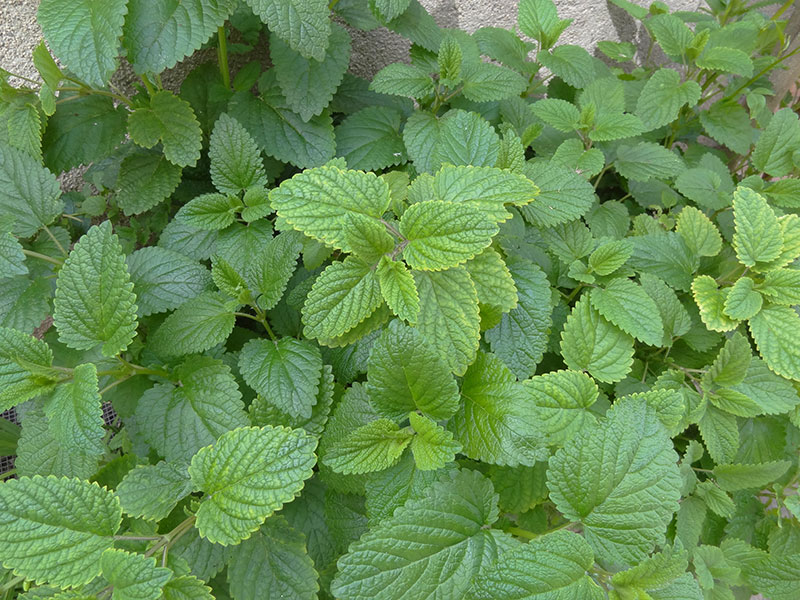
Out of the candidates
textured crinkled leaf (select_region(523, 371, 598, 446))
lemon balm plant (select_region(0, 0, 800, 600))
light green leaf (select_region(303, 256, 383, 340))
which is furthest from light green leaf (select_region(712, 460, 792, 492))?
light green leaf (select_region(303, 256, 383, 340))

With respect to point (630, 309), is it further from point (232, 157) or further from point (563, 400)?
point (232, 157)

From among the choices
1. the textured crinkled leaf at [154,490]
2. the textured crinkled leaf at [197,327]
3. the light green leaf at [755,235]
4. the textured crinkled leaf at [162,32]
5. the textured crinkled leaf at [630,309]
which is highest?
the textured crinkled leaf at [162,32]

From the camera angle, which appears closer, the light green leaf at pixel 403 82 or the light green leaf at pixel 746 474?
the light green leaf at pixel 746 474

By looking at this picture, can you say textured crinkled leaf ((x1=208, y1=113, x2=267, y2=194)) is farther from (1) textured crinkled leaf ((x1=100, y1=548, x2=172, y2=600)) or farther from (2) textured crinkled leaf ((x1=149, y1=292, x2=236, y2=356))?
(1) textured crinkled leaf ((x1=100, y1=548, x2=172, y2=600))

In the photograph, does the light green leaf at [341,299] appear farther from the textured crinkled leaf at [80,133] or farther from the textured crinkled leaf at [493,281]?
the textured crinkled leaf at [80,133]

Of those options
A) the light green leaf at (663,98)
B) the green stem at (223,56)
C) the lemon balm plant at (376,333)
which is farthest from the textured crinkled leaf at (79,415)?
the light green leaf at (663,98)

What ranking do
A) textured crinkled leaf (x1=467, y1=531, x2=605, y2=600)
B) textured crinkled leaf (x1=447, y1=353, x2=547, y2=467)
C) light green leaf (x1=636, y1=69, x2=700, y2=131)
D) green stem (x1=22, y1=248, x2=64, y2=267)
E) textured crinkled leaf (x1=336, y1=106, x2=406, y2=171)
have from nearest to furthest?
textured crinkled leaf (x1=467, y1=531, x2=605, y2=600), textured crinkled leaf (x1=447, y1=353, x2=547, y2=467), green stem (x1=22, y1=248, x2=64, y2=267), textured crinkled leaf (x1=336, y1=106, x2=406, y2=171), light green leaf (x1=636, y1=69, x2=700, y2=131)

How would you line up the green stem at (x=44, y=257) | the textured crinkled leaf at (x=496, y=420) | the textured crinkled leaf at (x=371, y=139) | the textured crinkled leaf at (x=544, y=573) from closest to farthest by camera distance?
1. the textured crinkled leaf at (x=544, y=573)
2. the textured crinkled leaf at (x=496, y=420)
3. the green stem at (x=44, y=257)
4. the textured crinkled leaf at (x=371, y=139)

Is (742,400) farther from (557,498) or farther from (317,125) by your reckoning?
(317,125)
